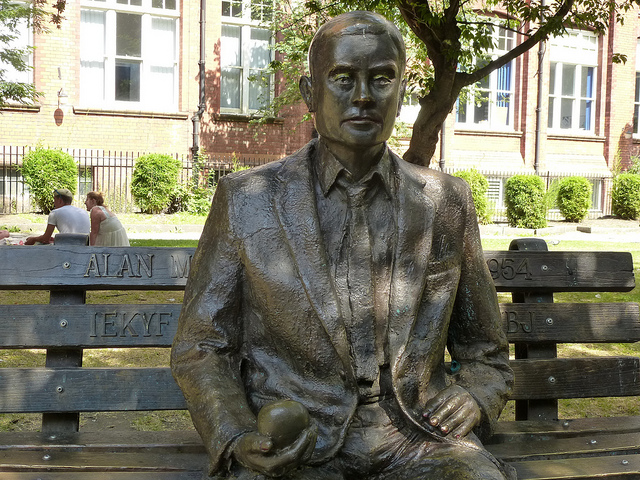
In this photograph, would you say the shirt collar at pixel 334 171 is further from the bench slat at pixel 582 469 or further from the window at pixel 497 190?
the window at pixel 497 190

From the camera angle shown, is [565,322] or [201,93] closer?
[565,322]

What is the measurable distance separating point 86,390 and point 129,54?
1812 cm

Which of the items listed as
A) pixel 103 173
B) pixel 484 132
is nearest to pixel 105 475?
pixel 103 173

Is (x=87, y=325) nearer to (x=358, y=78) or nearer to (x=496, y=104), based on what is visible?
(x=358, y=78)

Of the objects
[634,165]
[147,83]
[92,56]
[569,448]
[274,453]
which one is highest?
[92,56]

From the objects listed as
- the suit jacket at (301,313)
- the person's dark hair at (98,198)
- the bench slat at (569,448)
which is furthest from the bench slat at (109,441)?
the person's dark hair at (98,198)

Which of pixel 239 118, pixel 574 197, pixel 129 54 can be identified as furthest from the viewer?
pixel 574 197

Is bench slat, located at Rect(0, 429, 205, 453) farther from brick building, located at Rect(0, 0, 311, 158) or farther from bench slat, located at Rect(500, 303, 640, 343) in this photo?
brick building, located at Rect(0, 0, 311, 158)

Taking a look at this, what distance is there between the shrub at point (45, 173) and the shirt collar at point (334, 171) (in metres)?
15.9

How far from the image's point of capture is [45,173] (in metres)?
17.2

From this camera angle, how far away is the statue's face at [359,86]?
2.17 meters

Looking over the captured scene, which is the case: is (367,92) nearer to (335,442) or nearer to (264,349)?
(264,349)

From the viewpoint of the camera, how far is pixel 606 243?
1590 centimetres

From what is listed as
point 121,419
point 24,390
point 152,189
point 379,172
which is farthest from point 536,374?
point 152,189
